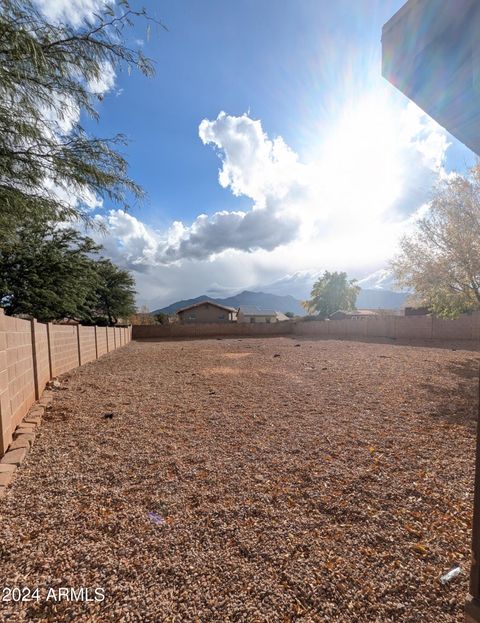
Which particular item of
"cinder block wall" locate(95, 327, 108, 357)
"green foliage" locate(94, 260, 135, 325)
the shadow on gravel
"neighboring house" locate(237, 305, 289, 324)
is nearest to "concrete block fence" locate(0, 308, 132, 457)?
"cinder block wall" locate(95, 327, 108, 357)

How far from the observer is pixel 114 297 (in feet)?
93.3

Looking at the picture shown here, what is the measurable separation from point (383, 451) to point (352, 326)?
797 inches

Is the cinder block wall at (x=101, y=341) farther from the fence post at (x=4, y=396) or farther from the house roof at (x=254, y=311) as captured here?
the house roof at (x=254, y=311)

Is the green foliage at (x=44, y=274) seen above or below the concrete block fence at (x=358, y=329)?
above

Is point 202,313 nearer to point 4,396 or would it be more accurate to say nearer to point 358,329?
point 358,329

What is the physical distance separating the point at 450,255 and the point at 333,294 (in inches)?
1173

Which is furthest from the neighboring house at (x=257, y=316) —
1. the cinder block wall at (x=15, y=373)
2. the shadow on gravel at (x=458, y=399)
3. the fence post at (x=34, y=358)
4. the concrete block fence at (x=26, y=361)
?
the cinder block wall at (x=15, y=373)

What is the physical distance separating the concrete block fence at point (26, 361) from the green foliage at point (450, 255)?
523 inches

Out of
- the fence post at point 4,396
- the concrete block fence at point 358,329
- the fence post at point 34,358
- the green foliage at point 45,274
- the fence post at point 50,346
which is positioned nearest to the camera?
the fence post at point 4,396

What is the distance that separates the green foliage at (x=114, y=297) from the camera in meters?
28.1

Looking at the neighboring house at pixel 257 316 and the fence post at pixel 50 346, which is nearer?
the fence post at pixel 50 346

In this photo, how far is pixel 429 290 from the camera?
1216 centimetres

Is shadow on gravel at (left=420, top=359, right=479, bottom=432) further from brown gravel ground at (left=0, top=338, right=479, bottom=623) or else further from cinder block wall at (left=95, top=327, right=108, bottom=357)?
cinder block wall at (left=95, top=327, right=108, bottom=357)

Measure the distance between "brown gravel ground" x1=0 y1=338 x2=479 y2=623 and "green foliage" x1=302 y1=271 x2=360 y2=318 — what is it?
3786cm
